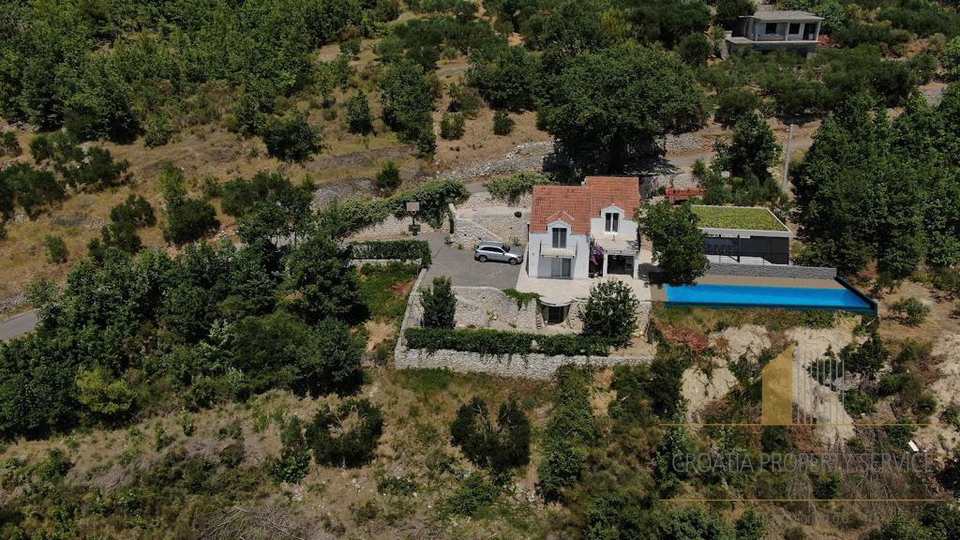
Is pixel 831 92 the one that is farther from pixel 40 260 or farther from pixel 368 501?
pixel 40 260

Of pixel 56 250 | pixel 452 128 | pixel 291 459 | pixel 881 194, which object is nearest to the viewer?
pixel 291 459

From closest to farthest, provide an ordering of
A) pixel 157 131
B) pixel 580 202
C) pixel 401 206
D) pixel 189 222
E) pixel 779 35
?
pixel 580 202, pixel 189 222, pixel 401 206, pixel 157 131, pixel 779 35

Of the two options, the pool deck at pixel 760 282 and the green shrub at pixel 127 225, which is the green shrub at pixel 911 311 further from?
the green shrub at pixel 127 225

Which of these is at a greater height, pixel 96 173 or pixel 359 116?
pixel 359 116

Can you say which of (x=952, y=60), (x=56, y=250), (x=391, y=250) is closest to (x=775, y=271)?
(x=391, y=250)

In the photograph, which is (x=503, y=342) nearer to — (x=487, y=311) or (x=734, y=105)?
(x=487, y=311)

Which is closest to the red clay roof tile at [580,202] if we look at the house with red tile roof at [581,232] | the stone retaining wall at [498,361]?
the house with red tile roof at [581,232]
